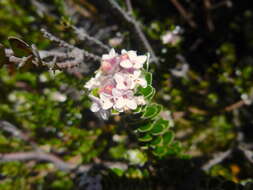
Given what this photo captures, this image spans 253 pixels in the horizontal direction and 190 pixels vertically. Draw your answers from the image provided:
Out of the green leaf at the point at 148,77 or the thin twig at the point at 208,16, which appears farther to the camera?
the thin twig at the point at 208,16

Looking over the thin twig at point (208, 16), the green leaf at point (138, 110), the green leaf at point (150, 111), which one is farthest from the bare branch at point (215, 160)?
the thin twig at point (208, 16)

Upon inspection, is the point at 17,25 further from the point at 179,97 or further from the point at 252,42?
the point at 252,42

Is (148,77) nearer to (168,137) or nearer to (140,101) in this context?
(140,101)

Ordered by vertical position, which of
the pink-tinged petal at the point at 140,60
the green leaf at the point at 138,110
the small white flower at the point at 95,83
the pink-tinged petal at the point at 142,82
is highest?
the pink-tinged petal at the point at 140,60

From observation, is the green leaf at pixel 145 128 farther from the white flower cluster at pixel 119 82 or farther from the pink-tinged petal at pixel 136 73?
the pink-tinged petal at pixel 136 73

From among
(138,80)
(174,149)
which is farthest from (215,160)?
(138,80)

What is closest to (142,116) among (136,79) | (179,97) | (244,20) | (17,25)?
(136,79)
